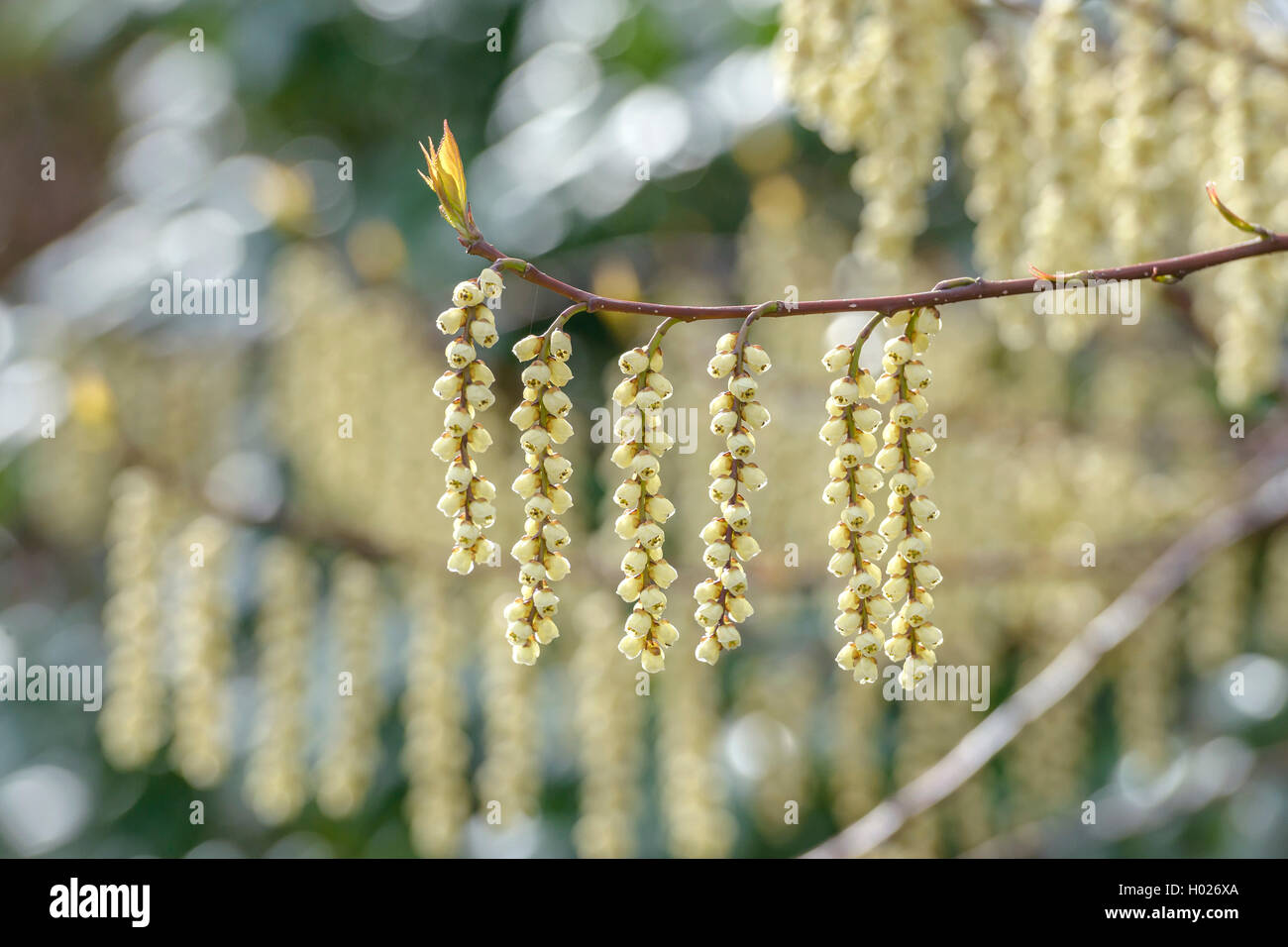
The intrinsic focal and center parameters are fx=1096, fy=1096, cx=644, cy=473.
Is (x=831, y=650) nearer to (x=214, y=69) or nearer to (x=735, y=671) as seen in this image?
(x=735, y=671)

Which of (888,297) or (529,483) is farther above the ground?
(888,297)

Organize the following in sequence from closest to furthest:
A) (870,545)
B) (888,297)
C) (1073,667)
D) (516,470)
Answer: (888,297)
(870,545)
(1073,667)
(516,470)

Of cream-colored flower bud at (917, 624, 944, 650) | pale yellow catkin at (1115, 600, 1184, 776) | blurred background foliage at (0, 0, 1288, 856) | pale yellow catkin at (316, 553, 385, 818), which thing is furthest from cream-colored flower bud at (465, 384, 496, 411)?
pale yellow catkin at (1115, 600, 1184, 776)

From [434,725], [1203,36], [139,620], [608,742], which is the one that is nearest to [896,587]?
[1203,36]

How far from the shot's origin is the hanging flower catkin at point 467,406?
2.73 ft

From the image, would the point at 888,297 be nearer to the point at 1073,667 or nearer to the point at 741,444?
the point at 741,444

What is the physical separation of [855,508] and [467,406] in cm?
32

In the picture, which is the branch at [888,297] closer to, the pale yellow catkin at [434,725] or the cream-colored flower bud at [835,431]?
the cream-colored flower bud at [835,431]

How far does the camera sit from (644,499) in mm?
907

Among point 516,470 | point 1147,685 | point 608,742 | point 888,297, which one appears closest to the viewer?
point 888,297

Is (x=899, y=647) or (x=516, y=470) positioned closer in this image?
(x=899, y=647)

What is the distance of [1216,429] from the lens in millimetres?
3293

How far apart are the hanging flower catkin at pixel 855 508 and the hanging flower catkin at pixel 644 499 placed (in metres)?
0.14

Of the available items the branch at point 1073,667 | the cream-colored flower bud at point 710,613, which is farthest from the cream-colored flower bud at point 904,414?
the branch at point 1073,667
